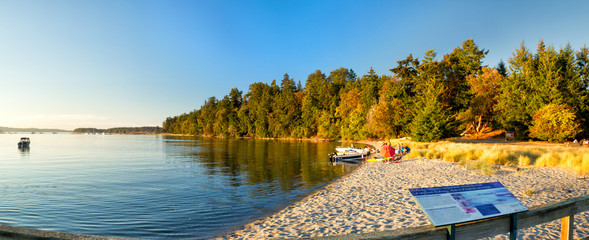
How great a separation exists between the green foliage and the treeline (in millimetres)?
103

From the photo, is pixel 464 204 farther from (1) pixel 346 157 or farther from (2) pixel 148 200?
(1) pixel 346 157

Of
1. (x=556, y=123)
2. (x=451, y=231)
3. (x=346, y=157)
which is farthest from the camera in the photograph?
(x=556, y=123)

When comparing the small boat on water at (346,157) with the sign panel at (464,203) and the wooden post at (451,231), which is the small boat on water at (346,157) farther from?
the wooden post at (451,231)

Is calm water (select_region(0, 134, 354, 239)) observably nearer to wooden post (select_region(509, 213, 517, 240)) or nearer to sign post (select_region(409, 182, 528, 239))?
sign post (select_region(409, 182, 528, 239))

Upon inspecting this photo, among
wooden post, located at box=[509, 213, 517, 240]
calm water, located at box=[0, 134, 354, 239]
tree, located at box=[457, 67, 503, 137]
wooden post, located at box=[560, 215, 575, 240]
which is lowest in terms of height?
calm water, located at box=[0, 134, 354, 239]

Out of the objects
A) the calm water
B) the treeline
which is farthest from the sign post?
the treeline

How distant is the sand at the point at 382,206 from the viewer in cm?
808

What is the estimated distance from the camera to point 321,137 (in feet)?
330

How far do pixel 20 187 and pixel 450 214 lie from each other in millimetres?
23993

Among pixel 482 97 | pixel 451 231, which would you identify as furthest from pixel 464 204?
pixel 482 97

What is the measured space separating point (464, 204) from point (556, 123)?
160ft

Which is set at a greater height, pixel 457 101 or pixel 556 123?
pixel 457 101

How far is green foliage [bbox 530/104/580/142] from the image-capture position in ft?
122

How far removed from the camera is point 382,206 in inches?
416
